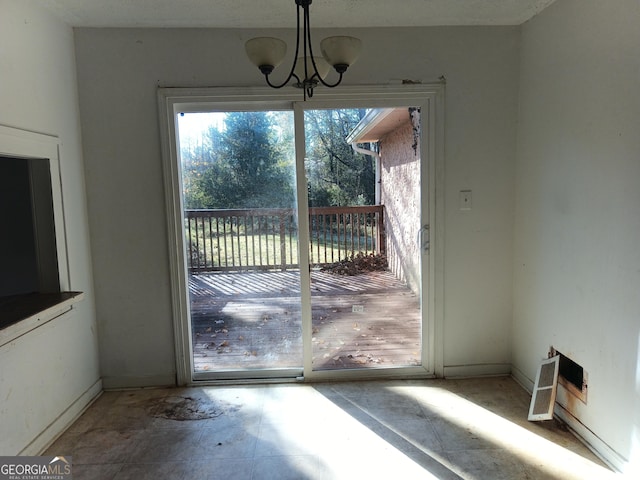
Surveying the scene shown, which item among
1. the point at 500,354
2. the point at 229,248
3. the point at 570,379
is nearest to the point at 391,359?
the point at 500,354

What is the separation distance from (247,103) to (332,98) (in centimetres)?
58

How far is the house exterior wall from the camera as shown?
116 inches

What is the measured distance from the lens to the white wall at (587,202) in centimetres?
184

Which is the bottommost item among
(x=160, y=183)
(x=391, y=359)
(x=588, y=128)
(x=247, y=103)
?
(x=391, y=359)

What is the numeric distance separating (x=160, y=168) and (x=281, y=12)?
127 centimetres

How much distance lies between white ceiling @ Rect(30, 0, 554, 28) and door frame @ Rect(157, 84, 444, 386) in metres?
0.40

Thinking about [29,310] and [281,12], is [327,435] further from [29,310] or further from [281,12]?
[281,12]

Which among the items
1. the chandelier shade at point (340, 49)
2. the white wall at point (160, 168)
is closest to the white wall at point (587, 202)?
the white wall at point (160, 168)

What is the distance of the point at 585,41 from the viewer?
2.08m

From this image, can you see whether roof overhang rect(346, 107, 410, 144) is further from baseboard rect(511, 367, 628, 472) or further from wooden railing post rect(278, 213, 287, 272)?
baseboard rect(511, 367, 628, 472)

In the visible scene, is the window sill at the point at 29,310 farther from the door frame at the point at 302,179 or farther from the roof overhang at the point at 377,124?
the roof overhang at the point at 377,124

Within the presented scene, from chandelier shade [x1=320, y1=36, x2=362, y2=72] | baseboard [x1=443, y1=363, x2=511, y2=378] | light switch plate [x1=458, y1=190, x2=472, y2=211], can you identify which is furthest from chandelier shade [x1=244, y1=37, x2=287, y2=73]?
baseboard [x1=443, y1=363, x2=511, y2=378]

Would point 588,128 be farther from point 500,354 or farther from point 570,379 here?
point 500,354

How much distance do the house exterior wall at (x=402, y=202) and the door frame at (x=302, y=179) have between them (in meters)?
0.11
